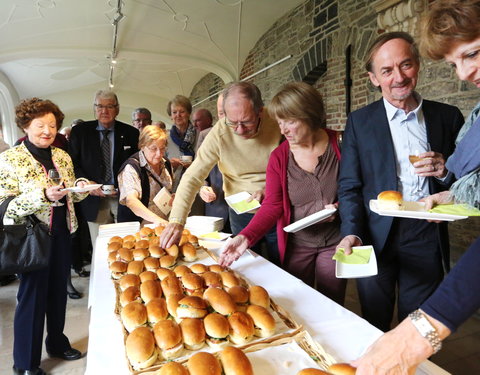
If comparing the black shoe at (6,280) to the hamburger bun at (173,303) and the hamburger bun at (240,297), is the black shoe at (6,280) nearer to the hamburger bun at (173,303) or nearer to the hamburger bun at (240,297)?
the hamburger bun at (173,303)

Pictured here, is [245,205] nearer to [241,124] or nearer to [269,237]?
[269,237]

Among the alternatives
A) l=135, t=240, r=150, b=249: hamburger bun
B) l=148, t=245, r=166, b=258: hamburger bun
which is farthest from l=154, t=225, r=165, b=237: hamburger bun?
l=148, t=245, r=166, b=258: hamburger bun

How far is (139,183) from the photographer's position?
2631 mm

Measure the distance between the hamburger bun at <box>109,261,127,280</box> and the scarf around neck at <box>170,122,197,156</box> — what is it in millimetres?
2595

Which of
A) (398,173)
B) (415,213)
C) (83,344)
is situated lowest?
(83,344)

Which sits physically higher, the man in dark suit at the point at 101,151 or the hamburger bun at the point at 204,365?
the man in dark suit at the point at 101,151

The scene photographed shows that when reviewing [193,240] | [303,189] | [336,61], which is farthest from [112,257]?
[336,61]

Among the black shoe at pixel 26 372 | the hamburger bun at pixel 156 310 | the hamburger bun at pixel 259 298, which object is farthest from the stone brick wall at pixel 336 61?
the black shoe at pixel 26 372

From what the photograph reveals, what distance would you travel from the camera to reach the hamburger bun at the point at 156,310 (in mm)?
1163

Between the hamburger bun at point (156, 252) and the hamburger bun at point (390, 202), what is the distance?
1.13m

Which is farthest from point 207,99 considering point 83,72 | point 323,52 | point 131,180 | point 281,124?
point 281,124

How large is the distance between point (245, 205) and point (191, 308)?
0.92m

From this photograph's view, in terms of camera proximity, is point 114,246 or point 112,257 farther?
point 114,246

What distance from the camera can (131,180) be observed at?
2.61 meters
